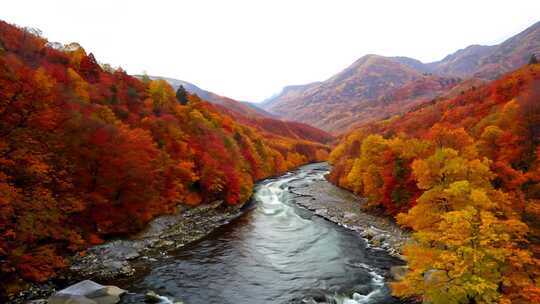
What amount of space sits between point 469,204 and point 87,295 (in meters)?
27.6

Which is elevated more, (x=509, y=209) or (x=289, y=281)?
(x=509, y=209)

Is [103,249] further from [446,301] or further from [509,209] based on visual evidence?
[509,209]

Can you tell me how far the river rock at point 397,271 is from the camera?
30.5m

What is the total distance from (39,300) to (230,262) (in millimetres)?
16314

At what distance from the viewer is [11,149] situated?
27.0 meters

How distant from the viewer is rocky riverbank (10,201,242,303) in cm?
2870

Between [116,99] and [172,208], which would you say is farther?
[116,99]

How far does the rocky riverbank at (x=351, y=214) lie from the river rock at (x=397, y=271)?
229 centimetres

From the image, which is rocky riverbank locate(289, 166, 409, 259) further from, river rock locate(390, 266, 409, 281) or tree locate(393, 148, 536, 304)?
tree locate(393, 148, 536, 304)

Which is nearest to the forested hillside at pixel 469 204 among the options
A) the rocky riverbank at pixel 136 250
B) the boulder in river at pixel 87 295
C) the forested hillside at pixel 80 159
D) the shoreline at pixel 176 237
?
the shoreline at pixel 176 237

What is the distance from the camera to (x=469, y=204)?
24.7 metres

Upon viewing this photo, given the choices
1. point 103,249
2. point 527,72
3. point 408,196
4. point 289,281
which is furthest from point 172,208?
point 527,72

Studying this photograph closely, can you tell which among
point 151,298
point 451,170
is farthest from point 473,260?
point 151,298

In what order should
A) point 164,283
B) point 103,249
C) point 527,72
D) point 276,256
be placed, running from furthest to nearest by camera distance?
point 527,72 → point 276,256 → point 103,249 → point 164,283
